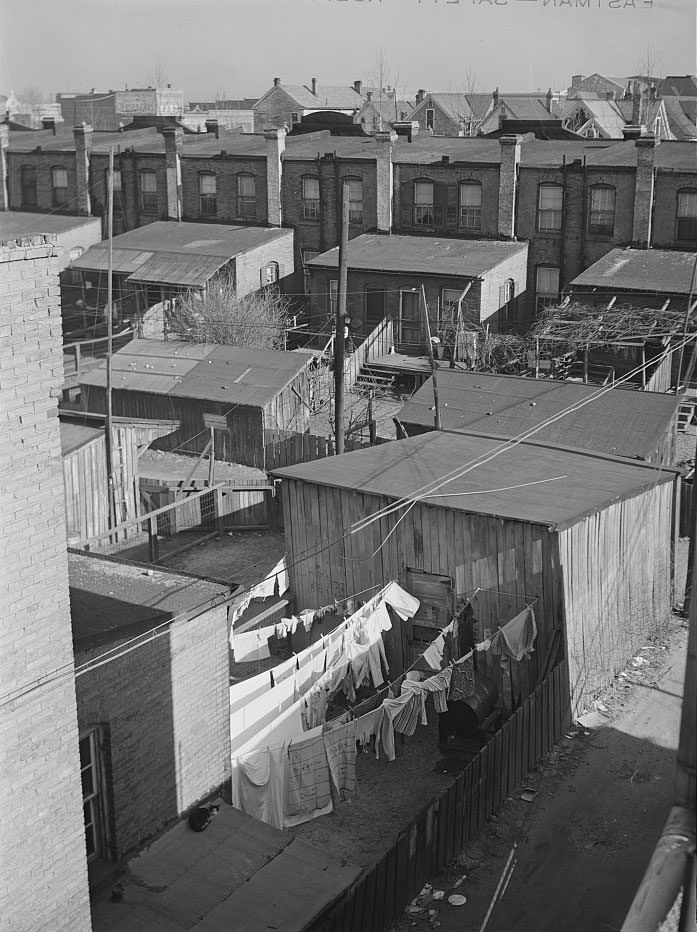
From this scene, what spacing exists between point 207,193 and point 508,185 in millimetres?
13926

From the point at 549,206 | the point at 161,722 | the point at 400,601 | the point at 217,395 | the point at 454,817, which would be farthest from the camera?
the point at 549,206

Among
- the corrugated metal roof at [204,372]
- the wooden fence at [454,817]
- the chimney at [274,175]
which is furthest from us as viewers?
the chimney at [274,175]

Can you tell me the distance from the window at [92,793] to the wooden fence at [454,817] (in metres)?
2.35

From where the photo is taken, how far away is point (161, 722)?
11.2 meters

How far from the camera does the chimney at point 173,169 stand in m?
44.8

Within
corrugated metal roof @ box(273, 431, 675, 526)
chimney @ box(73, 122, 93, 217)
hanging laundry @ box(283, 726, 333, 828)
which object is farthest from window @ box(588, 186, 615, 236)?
hanging laundry @ box(283, 726, 333, 828)

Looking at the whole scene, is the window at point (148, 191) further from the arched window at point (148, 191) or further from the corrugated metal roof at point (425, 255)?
the corrugated metal roof at point (425, 255)

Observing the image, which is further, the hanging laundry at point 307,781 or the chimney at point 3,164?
the chimney at point 3,164

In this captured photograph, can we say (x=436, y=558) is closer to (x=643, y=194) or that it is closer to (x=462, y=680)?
(x=462, y=680)

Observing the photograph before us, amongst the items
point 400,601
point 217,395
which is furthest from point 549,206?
point 400,601

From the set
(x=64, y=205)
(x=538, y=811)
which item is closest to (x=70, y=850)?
(x=538, y=811)

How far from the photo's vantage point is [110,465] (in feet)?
76.7

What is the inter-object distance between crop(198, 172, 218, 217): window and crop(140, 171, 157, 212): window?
2636 mm

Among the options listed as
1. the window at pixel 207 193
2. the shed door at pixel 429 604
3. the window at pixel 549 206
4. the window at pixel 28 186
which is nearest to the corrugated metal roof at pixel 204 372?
the shed door at pixel 429 604
